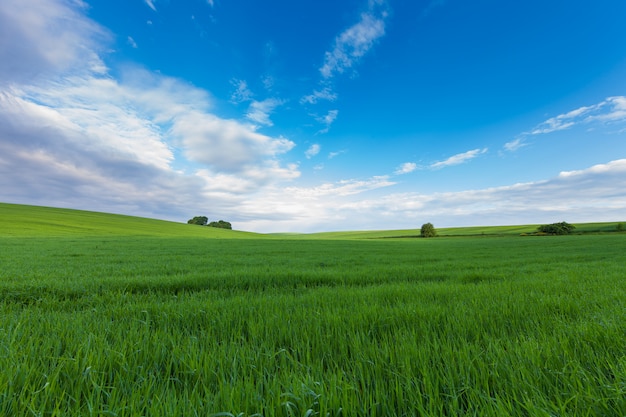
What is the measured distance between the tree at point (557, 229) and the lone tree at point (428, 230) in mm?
26734

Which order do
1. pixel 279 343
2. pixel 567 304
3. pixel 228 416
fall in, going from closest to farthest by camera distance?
pixel 228 416 → pixel 279 343 → pixel 567 304

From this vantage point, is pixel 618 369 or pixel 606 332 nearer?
pixel 618 369

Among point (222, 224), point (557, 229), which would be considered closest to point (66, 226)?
point (222, 224)

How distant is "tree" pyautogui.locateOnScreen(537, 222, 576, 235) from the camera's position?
2665 inches

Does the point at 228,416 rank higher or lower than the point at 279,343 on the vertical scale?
higher

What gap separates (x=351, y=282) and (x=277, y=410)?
5005 mm

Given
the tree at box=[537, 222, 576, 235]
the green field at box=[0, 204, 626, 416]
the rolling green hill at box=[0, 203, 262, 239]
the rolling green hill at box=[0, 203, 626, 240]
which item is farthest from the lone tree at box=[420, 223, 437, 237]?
the green field at box=[0, 204, 626, 416]

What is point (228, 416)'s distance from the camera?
4.08 ft

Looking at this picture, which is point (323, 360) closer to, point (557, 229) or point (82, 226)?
point (82, 226)

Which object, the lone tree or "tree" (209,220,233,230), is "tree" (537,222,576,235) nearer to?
the lone tree

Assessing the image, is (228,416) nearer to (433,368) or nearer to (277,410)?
(277,410)

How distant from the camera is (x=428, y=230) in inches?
3393

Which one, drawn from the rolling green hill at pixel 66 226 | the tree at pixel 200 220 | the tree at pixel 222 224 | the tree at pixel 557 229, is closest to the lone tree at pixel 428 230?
the tree at pixel 557 229

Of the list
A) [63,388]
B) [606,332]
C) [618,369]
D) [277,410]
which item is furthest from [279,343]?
[606,332]
